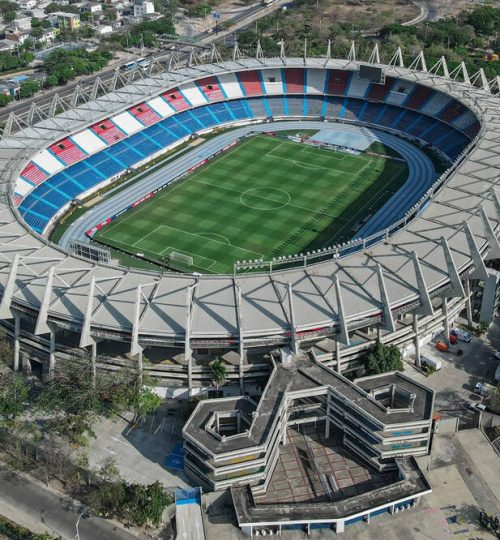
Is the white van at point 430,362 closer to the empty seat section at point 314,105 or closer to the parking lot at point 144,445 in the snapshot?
the parking lot at point 144,445

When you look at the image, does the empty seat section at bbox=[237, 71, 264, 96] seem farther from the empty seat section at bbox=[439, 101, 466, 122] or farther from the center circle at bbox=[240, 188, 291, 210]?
the empty seat section at bbox=[439, 101, 466, 122]

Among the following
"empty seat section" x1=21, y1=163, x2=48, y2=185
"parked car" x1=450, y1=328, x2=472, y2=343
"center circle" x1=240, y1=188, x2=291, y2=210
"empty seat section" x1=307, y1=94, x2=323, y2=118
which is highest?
"empty seat section" x1=307, y1=94, x2=323, y2=118

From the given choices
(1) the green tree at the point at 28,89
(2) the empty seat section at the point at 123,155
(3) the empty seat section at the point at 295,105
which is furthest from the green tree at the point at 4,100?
(3) the empty seat section at the point at 295,105


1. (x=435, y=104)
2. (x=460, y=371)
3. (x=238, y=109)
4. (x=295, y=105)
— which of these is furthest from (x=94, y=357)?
(x=435, y=104)

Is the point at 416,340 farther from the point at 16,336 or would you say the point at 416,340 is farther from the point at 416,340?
the point at 16,336

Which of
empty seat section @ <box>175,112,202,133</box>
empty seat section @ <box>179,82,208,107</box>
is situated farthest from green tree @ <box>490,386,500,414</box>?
empty seat section @ <box>179,82,208,107</box>

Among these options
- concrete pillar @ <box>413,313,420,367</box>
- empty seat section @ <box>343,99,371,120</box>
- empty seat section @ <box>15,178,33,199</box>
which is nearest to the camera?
concrete pillar @ <box>413,313,420,367</box>

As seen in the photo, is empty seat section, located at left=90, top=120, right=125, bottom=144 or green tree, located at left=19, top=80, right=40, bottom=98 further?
green tree, located at left=19, top=80, right=40, bottom=98

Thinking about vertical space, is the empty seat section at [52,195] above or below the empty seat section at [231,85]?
below
